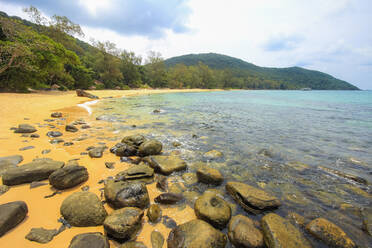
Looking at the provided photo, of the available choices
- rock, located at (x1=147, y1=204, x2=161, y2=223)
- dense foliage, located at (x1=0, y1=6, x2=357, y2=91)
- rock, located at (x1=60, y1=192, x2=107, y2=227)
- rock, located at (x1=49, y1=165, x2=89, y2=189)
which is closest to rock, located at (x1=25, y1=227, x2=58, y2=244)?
rock, located at (x1=60, y1=192, x2=107, y2=227)

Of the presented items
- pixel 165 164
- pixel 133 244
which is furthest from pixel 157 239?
pixel 165 164

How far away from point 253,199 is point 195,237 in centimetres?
164

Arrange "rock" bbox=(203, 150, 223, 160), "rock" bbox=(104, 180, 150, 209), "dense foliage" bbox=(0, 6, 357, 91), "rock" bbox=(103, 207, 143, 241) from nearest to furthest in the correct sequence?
"rock" bbox=(103, 207, 143, 241), "rock" bbox=(104, 180, 150, 209), "rock" bbox=(203, 150, 223, 160), "dense foliage" bbox=(0, 6, 357, 91)

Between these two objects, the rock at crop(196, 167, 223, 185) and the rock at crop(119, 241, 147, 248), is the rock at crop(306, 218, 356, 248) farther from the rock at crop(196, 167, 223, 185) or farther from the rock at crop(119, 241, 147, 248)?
the rock at crop(119, 241, 147, 248)

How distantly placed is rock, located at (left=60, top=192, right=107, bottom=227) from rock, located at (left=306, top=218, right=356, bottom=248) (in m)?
3.92

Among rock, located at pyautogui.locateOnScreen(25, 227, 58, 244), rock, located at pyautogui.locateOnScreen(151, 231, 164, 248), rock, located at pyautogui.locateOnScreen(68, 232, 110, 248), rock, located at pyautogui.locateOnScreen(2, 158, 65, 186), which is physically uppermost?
rock, located at pyautogui.locateOnScreen(2, 158, 65, 186)

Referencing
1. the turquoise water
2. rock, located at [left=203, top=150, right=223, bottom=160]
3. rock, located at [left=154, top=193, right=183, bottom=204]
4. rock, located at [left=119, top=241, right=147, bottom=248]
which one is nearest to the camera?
rock, located at [left=119, top=241, right=147, bottom=248]

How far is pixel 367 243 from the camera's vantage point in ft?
8.39

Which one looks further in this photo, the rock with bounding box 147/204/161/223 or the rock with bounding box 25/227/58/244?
the rock with bounding box 147/204/161/223

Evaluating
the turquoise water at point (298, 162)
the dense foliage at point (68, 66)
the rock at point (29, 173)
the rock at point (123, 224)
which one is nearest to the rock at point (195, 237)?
the rock at point (123, 224)

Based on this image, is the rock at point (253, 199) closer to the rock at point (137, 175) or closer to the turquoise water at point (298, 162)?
the turquoise water at point (298, 162)

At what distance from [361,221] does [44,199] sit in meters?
6.64

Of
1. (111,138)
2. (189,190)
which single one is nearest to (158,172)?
(189,190)

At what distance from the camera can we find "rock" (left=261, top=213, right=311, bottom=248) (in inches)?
93.4
